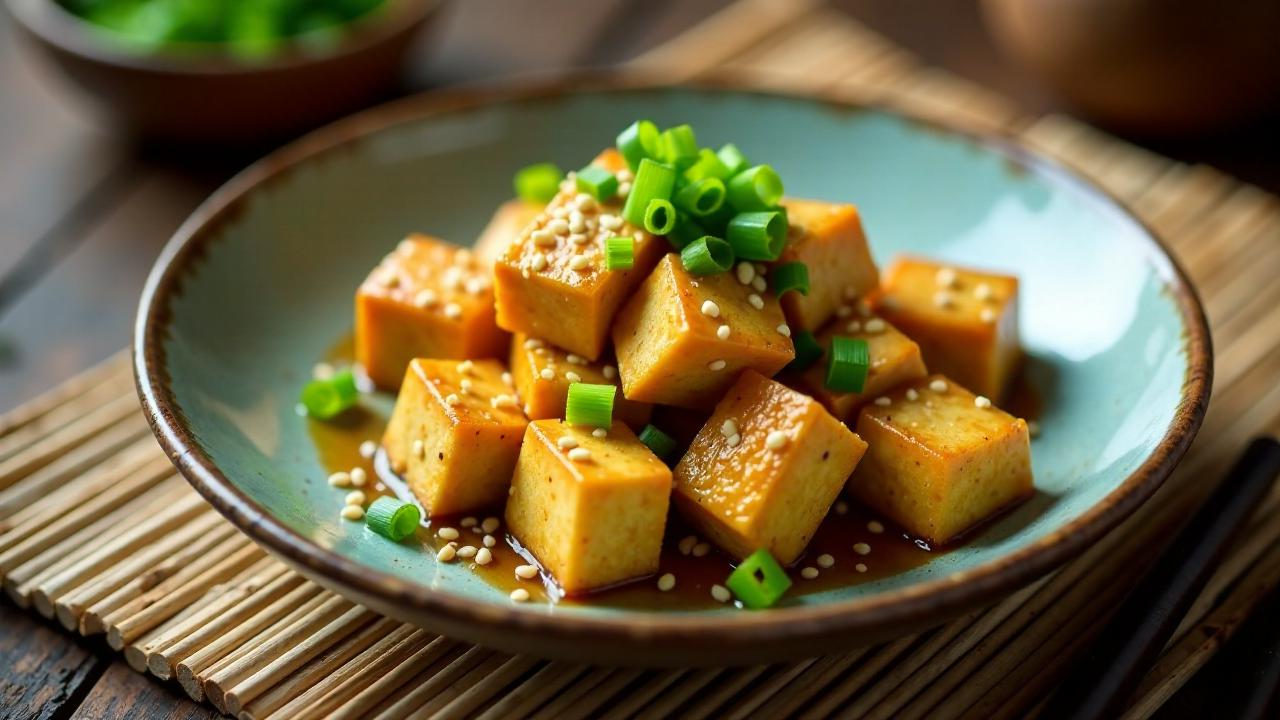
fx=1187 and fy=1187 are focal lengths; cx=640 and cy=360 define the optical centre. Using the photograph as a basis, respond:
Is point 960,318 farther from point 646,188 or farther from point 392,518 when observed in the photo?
point 392,518

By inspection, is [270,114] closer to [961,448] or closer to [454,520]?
[454,520]

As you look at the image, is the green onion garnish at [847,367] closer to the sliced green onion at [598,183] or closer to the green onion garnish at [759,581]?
the green onion garnish at [759,581]

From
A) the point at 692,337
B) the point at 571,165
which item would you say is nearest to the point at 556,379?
the point at 692,337

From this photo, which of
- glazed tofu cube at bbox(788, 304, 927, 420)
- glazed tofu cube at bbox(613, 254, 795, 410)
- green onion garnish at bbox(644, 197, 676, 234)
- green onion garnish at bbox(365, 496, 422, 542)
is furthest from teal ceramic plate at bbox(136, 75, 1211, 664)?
green onion garnish at bbox(644, 197, 676, 234)

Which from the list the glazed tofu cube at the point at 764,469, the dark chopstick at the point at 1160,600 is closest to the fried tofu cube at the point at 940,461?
the glazed tofu cube at the point at 764,469

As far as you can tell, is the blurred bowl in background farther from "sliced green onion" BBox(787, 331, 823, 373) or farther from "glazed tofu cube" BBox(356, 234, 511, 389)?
"sliced green onion" BBox(787, 331, 823, 373)
